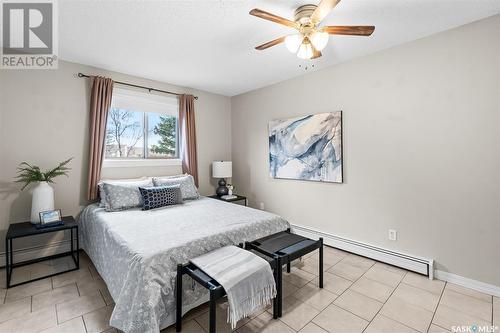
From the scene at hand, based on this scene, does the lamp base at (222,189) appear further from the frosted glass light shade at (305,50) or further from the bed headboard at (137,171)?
the frosted glass light shade at (305,50)

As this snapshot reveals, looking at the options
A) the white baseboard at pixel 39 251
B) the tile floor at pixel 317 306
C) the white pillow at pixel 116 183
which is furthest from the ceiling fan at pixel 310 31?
the white baseboard at pixel 39 251

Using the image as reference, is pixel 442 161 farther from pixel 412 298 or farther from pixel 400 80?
pixel 412 298

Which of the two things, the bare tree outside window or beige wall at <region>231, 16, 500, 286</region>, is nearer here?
beige wall at <region>231, 16, 500, 286</region>

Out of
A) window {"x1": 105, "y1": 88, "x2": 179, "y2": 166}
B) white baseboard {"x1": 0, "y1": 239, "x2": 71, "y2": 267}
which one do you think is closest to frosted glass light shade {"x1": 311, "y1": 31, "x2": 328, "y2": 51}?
window {"x1": 105, "y1": 88, "x2": 179, "y2": 166}

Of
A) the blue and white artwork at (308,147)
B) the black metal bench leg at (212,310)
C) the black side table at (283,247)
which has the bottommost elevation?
the black metal bench leg at (212,310)

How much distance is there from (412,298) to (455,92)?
1993mm

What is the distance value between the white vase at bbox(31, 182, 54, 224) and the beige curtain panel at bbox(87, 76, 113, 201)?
49cm

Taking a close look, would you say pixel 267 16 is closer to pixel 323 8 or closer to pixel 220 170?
pixel 323 8

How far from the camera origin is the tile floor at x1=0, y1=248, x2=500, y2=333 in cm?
175

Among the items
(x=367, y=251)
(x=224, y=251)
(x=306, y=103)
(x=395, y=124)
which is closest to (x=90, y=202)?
(x=224, y=251)

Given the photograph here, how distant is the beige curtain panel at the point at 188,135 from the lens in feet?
13.2

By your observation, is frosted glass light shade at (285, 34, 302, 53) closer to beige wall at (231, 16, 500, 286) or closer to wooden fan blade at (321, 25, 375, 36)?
wooden fan blade at (321, 25, 375, 36)

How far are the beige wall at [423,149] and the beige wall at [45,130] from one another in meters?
3.14

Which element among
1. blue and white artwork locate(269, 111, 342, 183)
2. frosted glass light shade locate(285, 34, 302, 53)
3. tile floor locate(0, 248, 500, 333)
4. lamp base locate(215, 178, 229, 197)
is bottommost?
tile floor locate(0, 248, 500, 333)
